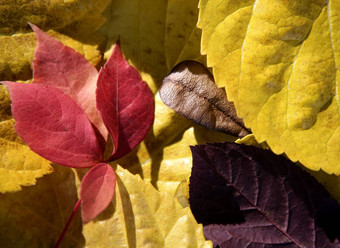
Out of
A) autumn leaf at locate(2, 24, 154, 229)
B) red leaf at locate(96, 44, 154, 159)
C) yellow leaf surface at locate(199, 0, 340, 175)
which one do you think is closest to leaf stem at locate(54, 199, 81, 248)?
autumn leaf at locate(2, 24, 154, 229)

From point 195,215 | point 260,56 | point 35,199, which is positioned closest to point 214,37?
point 260,56

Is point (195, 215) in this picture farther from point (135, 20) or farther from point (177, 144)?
point (135, 20)

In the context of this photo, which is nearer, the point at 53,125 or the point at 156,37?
the point at 53,125

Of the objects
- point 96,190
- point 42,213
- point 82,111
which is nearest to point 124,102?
point 82,111

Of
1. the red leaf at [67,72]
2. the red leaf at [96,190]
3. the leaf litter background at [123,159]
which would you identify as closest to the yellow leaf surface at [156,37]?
the leaf litter background at [123,159]

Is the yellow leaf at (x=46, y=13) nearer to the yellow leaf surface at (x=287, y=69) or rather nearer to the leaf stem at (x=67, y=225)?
the yellow leaf surface at (x=287, y=69)

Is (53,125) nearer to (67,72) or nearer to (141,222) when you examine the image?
(67,72)
